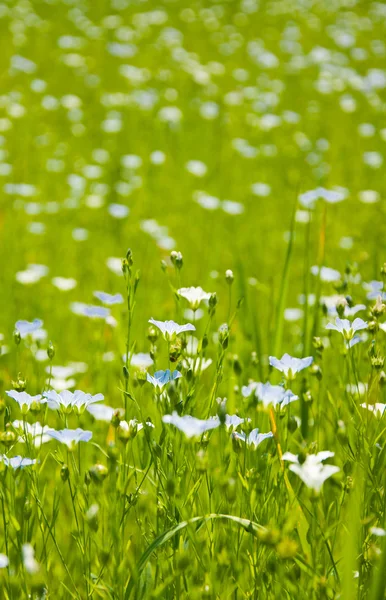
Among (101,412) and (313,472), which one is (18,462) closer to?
(101,412)

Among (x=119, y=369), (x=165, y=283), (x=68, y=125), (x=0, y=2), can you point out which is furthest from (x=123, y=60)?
(x=119, y=369)

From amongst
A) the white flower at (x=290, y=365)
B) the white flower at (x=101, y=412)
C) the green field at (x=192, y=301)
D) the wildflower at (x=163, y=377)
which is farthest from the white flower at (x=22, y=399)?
the white flower at (x=290, y=365)

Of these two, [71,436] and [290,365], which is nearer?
[71,436]

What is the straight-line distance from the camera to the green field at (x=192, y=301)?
1437 mm

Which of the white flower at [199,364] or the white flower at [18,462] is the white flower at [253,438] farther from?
the white flower at [18,462]

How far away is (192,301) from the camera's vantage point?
5.89ft

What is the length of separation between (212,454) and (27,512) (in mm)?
712

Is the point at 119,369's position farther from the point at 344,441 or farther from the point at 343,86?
the point at 343,86

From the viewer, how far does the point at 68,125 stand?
599 cm

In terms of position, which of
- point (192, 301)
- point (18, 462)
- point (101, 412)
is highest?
point (192, 301)

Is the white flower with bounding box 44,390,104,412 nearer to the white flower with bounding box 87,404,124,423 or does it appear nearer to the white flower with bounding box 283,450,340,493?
the white flower with bounding box 87,404,124,423

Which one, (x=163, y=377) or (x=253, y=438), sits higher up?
(x=163, y=377)

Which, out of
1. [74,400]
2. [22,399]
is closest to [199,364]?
[74,400]

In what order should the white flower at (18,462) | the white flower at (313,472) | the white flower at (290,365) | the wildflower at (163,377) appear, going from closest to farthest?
the white flower at (313,472) → the white flower at (18,462) → the wildflower at (163,377) → the white flower at (290,365)
